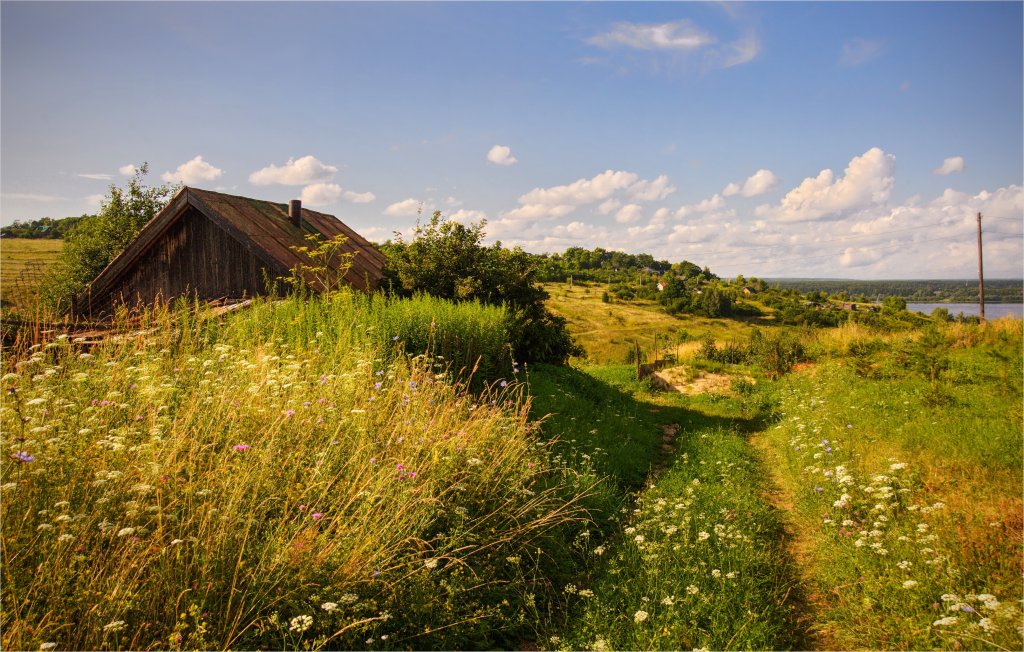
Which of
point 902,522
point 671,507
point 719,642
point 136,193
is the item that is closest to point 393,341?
point 671,507

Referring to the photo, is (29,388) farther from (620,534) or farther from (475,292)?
(475,292)

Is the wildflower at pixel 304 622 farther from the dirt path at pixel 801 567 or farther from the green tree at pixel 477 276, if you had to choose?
the green tree at pixel 477 276

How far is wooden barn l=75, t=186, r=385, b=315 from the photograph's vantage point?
13.1 meters

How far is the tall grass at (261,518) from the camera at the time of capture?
312 centimetres

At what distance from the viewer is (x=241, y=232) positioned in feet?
42.4

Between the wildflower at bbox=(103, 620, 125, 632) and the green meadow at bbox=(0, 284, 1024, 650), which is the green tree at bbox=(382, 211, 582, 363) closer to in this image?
the green meadow at bbox=(0, 284, 1024, 650)

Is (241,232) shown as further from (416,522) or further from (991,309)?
(991,309)

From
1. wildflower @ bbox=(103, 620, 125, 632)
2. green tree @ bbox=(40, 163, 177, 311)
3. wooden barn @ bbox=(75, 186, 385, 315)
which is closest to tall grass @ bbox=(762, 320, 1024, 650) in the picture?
wildflower @ bbox=(103, 620, 125, 632)

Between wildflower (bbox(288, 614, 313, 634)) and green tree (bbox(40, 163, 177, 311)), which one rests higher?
green tree (bbox(40, 163, 177, 311))

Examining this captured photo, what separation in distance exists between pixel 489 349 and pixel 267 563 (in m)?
6.48

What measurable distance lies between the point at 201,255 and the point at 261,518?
12399 millimetres

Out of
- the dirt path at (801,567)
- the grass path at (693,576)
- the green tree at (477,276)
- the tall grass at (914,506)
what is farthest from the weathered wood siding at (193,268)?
the tall grass at (914,506)

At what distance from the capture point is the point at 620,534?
581cm

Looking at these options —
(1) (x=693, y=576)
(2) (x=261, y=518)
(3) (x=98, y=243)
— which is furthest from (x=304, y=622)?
(3) (x=98, y=243)
